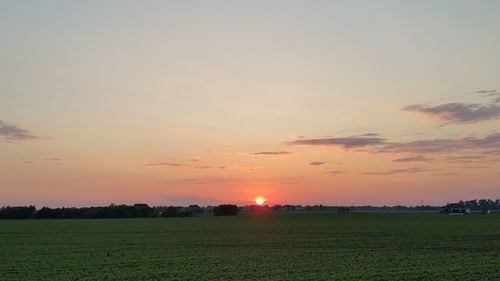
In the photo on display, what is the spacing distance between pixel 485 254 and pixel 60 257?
25.1 metres

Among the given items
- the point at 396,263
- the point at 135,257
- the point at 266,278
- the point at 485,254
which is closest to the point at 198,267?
the point at 266,278

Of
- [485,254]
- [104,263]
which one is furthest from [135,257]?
[485,254]

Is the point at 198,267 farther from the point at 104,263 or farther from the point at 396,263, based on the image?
Result: the point at 396,263

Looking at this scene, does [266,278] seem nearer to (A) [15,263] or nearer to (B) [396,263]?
(B) [396,263]

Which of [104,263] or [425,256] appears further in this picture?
[425,256]

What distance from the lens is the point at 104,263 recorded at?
98.7 ft

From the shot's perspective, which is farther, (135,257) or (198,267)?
(135,257)

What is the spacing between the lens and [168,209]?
194250mm

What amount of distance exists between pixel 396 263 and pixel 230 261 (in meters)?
8.46

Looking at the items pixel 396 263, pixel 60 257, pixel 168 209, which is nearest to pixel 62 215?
pixel 168 209

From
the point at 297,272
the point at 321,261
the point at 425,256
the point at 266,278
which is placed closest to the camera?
the point at 266,278

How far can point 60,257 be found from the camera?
3444 centimetres

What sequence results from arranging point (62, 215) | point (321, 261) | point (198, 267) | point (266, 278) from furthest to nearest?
1. point (62, 215)
2. point (321, 261)
3. point (198, 267)
4. point (266, 278)

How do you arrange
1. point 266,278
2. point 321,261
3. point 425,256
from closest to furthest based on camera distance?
1. point 266,278
2. point 321,261
3. point 425,256
